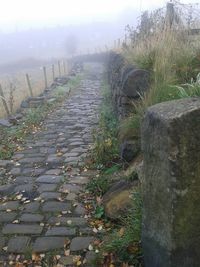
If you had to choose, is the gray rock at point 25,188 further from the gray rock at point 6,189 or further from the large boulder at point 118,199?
the large boulder at point 118,199

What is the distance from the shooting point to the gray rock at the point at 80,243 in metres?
3.86

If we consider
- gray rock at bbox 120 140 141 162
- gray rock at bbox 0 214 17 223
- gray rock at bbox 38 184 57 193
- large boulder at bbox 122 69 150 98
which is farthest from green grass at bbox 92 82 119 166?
gray rock at bbox 0 214 17 223

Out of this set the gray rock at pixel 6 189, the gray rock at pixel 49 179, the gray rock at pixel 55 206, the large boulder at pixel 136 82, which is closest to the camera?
the gray rock at pixel 55 206

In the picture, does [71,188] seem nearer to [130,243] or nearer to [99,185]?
[99,185]

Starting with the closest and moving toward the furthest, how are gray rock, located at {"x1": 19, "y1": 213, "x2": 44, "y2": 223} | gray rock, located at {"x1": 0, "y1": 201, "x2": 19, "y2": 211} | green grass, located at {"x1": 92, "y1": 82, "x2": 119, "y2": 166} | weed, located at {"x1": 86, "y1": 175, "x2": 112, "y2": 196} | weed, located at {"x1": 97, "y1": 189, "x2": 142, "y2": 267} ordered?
1. weed, located at {"x1": 97, "y1": 189, "x2": 142, "y2": 267}
2. gray rock, located at {"x1": 19, "y1": 213, "x2": 44, "y2": 223}
3. gray rock, located at {"x1": 0, "y1": 201, "x2": 19, "y2": 211}
4. weed, located at {"x1": 86, "y1": 175, "x2": 112, "y2": 196}
5. green grass, located at {"x1": 92, "y1": 82, "x2": 119, "y2": 166}

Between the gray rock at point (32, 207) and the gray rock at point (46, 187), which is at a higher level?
A: the gray rock at point (32, 207)

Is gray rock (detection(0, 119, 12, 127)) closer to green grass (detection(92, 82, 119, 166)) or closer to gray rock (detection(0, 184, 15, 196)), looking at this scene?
green grass (detection(92, 82, 119, 166))

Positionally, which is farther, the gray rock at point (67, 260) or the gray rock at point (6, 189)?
the gray rock at point (6, 189)

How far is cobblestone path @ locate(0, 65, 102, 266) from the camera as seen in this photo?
393 cm

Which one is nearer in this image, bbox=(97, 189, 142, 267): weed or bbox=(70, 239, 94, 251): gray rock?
bbox=(97, 189, 142, 267): weed

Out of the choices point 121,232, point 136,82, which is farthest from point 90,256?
point 136,82

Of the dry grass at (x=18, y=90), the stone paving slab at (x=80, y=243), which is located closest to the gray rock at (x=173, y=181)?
the stone paving slab at (x=80, y=243)

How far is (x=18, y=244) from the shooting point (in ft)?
13.0

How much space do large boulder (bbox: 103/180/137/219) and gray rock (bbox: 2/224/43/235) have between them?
75 centimetres
